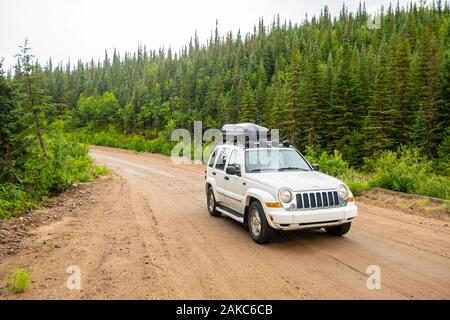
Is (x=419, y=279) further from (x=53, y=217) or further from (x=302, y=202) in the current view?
(x=53, y=217)

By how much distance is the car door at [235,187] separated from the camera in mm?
8398

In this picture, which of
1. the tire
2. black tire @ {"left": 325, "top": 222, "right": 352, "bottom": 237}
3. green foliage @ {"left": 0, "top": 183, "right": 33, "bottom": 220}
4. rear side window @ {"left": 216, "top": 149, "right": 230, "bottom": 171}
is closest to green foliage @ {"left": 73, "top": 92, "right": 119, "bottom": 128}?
green foliage @ {"left": 0, "top": 183, "right": 33, "bottom": 220}

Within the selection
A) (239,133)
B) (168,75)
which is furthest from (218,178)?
(168,75)

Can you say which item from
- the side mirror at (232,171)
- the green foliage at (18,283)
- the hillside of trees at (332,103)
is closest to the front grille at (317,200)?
the side mirror at (232,171)

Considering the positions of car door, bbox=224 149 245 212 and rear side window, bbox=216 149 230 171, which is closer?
car door, bbox=224 149 245 212

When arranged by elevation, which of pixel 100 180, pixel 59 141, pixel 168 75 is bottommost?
pixel 100 180

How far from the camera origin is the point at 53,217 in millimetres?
10297

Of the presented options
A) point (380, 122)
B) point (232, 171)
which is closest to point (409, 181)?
point (232, 171)

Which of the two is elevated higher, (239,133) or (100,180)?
(239,133)

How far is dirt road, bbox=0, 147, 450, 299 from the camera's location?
521 centimetres

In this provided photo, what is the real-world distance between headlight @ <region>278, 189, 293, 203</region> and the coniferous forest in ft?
21.7

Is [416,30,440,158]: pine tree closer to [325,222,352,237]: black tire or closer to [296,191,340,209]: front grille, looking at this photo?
[325,222,352,237]: black tire
